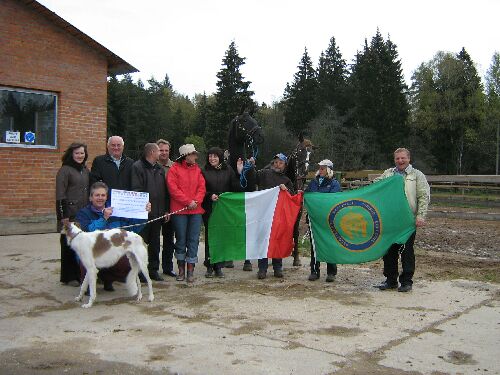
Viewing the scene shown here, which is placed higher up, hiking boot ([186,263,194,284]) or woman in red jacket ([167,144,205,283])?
woman in red jacket ([167,144,205,283])

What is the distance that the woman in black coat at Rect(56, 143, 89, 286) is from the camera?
6.68 m

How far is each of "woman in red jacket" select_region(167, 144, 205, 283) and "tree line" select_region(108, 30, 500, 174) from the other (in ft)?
123

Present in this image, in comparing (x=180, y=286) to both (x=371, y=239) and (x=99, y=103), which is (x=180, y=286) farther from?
(x=99, y=103)

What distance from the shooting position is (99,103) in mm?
12898

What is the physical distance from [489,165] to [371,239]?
4804 cm

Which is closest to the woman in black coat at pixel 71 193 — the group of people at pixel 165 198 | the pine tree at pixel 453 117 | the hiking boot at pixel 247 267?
the group of people at pixel 165 198

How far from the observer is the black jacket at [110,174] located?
7.02 m

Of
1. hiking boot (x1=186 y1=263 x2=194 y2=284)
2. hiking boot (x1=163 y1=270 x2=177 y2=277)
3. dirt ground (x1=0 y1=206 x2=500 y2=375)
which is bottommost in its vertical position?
dirt ground (x1=0 y1=206 x2=500 y2=375)

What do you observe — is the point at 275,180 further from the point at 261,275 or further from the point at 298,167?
the point at 261,275

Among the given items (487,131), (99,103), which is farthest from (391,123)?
(99,103)

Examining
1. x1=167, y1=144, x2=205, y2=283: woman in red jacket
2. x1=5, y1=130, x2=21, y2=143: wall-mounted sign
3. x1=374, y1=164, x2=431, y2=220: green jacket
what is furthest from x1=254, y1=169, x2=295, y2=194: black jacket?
x1=5, y1=130, x2=21, y2=143: wall-mounted sign

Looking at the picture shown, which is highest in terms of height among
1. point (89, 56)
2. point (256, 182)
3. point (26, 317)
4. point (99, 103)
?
point (89, 56)

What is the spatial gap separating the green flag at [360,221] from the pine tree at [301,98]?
53620 millimetres

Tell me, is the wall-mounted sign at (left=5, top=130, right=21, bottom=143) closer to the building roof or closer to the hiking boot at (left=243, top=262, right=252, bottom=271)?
the building roof
